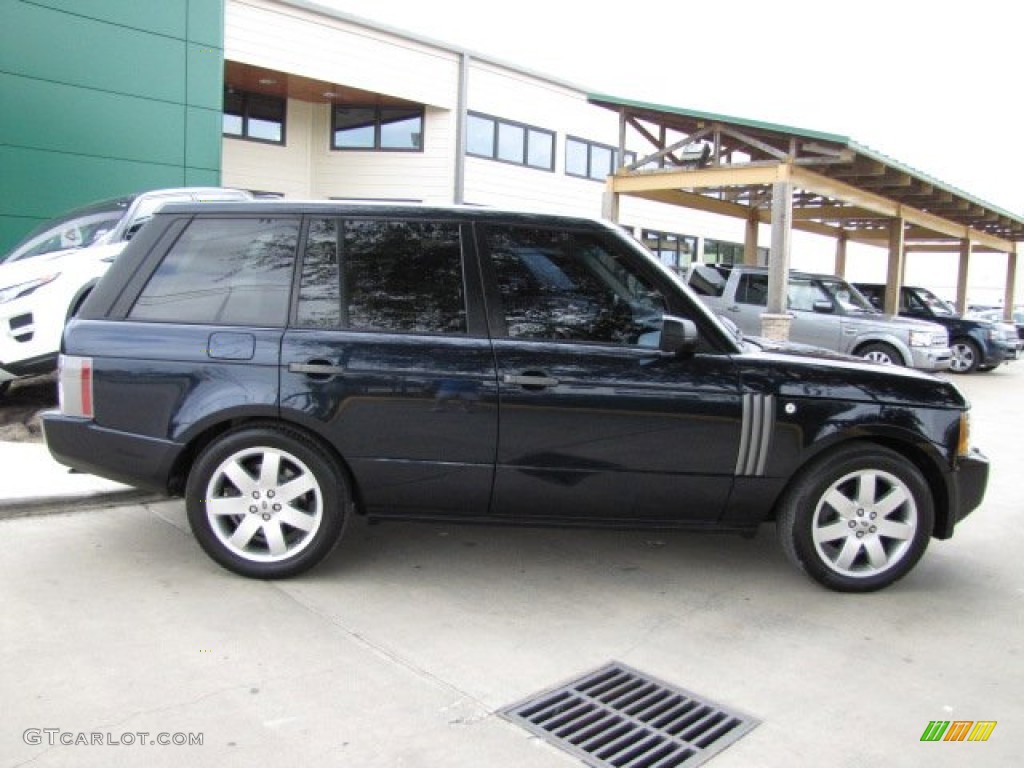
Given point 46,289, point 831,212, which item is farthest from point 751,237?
point 46,289

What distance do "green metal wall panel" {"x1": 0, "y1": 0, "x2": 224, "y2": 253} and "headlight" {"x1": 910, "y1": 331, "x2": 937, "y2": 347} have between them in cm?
1090

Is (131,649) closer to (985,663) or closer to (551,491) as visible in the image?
(551,491)

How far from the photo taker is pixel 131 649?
11.3 feet

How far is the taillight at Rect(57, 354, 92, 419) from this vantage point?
13.8 feet

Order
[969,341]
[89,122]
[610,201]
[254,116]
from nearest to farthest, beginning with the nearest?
[89,122] < [610,201] < [969,341] < [254,116]

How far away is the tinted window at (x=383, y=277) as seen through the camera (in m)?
4.17

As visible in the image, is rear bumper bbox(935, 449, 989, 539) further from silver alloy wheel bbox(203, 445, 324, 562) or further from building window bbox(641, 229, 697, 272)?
building window bbox(641, 229, 697, 272)

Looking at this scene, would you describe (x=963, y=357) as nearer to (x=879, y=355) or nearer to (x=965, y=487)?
(x=879, y=355)

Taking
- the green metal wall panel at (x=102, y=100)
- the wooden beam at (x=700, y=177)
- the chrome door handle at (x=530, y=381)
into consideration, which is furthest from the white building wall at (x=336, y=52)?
the chrome door handle at (x=530, y=381)

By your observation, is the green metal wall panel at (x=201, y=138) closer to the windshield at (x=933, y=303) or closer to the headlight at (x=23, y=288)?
the headlight at (x=23, y=288)

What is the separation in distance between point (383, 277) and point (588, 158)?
21.7 m

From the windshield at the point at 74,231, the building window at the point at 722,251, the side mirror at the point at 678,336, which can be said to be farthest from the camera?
the building window at the point at 722,251

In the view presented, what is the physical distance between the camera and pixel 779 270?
1302 cm

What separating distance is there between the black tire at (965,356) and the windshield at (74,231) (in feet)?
50.7
